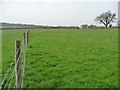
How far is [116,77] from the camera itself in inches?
343

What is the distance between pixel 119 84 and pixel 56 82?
197cm

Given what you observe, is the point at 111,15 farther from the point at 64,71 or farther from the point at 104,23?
the point at 64,71

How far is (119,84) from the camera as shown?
25.5 ft

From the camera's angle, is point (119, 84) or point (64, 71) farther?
point (64, 71)

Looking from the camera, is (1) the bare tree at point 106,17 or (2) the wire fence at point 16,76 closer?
(2) the wire fence at point 16,76

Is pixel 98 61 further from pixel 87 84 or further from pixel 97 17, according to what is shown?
pixel 97 17

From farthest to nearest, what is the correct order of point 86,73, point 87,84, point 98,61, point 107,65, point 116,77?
point 98,61
point 107,65
point 86,73
point 116,77
point 87,84

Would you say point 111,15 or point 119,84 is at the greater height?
point 111,15

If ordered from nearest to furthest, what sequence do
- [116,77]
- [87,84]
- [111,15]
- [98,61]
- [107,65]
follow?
[87,84] < [116,77] < [107,65] < [98,61] < [111,15]

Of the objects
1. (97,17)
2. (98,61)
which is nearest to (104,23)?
(97,17)

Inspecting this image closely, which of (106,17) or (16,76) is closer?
(16,76)

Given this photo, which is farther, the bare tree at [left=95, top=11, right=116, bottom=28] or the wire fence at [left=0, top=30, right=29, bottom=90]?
the bare tree at [left=95, top=11, right=116, bottom=28]

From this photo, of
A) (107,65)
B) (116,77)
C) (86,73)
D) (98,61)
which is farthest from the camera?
(98,61)

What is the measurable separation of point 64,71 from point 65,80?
4.64 feet
